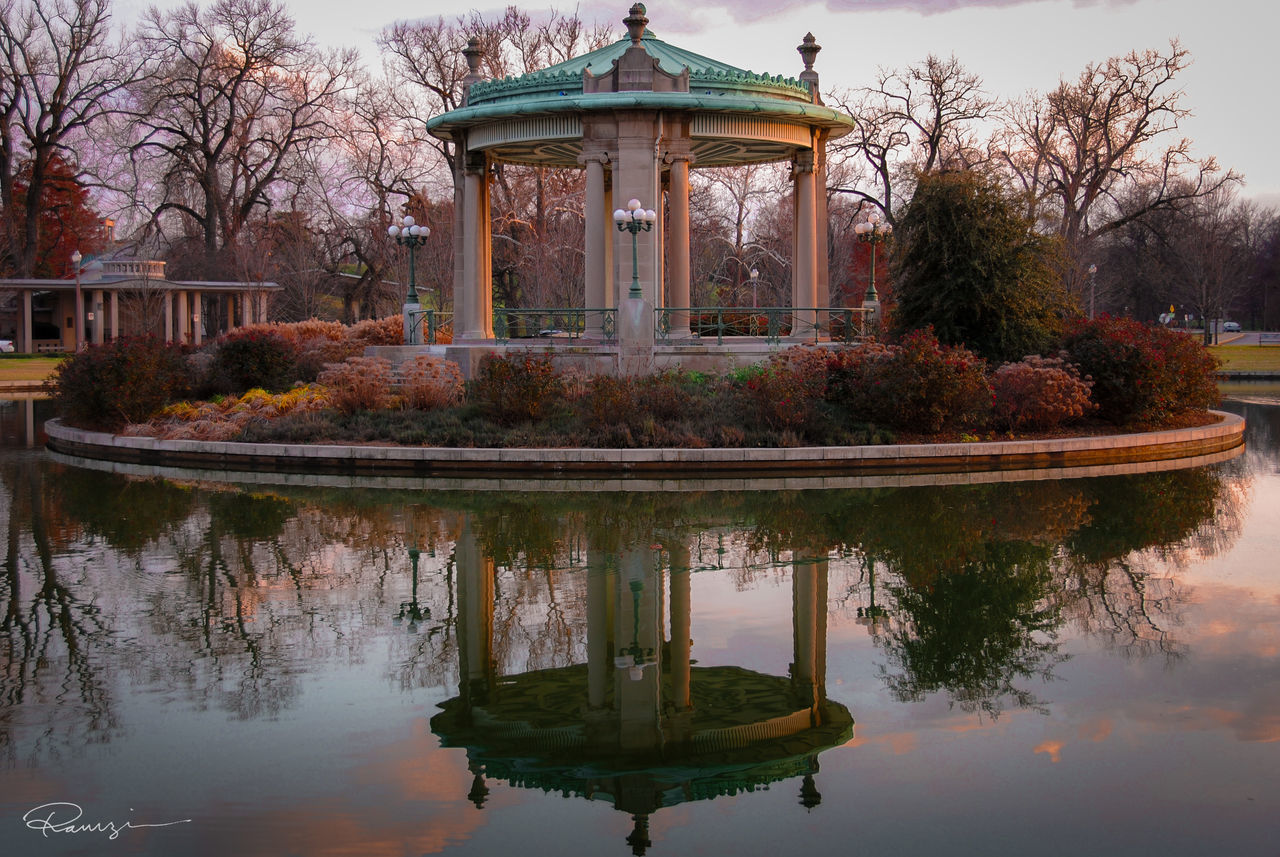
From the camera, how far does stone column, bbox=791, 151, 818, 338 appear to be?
26047mm

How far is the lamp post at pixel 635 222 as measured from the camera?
21438mm

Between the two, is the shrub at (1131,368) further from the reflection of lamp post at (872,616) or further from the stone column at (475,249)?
the reflection of lamp post at (872,616)

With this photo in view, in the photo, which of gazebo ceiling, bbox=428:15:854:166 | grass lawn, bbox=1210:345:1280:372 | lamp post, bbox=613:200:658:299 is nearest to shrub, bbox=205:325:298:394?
gazebo ceiling, bbox=428:15:854:166

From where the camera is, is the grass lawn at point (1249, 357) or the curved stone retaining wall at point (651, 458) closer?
the curved stone retaining wall at point (651, 458)

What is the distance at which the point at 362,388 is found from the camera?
20438 mm

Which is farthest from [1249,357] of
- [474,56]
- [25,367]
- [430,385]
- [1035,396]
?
[25,367]

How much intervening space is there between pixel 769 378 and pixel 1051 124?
121 feet

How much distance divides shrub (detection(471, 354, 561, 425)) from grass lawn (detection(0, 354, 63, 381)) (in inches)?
1076

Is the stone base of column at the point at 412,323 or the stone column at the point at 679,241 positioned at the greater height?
the stone column at the point at 679,241

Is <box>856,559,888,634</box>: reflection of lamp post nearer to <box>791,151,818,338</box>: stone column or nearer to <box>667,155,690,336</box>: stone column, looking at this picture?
<box>667,155,690,336</box>: stone column

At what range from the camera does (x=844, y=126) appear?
1024 inches

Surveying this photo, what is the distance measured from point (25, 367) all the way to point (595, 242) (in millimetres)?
30467

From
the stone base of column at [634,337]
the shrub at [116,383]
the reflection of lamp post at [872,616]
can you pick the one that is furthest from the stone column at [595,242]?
the reflection of lamp post at [872,616]

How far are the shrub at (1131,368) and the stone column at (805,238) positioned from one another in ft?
19.1
